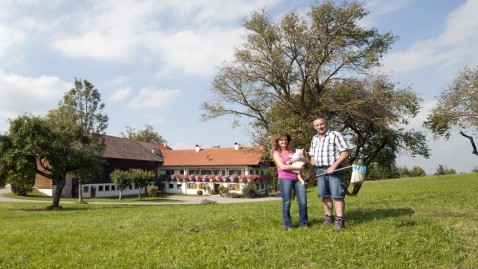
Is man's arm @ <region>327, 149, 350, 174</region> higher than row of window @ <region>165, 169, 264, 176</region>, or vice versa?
row of window @ <region>165, 169, 264, 176</region>

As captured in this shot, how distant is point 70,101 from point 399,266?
4399 cm

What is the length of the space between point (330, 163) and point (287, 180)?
94cm

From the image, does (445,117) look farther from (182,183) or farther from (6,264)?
(182,183)

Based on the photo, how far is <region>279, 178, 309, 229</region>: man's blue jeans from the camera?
770 cm

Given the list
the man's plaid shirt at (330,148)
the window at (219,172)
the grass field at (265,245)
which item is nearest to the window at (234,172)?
the window at (219,172)

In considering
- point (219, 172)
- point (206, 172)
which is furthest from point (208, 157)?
point (219, 172)

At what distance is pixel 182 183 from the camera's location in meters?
72.4

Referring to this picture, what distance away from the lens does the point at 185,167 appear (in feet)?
239

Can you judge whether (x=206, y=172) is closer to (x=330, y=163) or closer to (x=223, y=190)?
(x=223, y=190)

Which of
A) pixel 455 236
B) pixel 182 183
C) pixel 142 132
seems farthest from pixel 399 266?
pixel 142 132

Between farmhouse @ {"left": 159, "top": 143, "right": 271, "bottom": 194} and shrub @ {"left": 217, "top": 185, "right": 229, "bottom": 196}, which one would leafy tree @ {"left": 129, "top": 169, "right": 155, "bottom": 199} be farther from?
farmhouse @ {"left": 159, "top": 143, "right": 271, "bottom": 194}

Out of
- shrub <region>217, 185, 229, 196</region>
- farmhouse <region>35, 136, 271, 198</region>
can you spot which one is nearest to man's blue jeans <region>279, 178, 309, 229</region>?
farmhouse <region>35, 136, 271, 198</region>

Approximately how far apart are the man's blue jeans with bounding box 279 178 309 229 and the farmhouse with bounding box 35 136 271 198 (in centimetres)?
5453

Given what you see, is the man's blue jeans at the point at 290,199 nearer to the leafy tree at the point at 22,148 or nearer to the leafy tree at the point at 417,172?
the leafy tree at the point at 22,148
